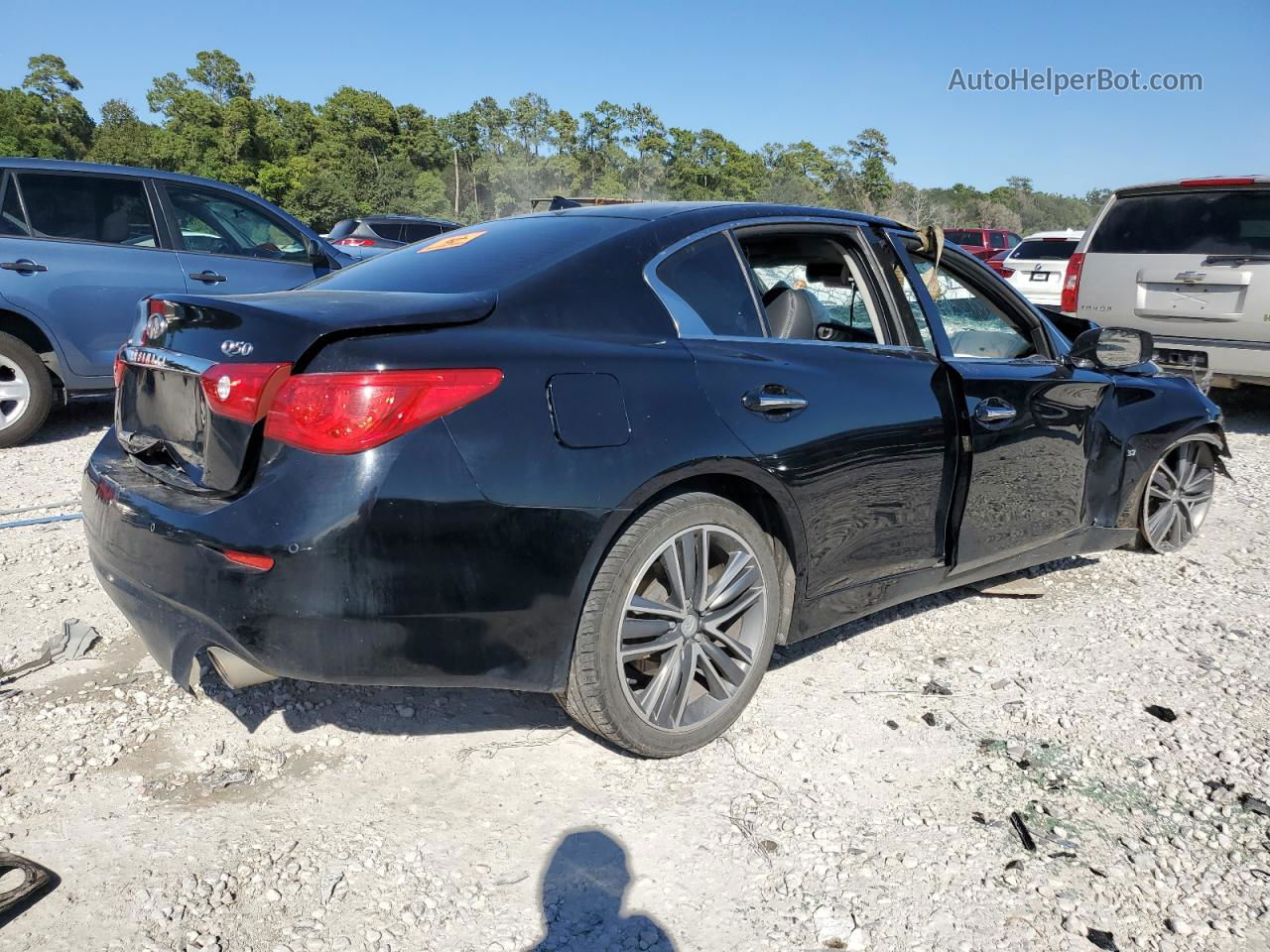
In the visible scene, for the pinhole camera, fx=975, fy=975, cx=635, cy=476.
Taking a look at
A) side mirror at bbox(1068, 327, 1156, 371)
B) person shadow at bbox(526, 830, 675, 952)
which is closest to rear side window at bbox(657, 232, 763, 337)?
person shadow at bbox(526, 830, 675, 952)

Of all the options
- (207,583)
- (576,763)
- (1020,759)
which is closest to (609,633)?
(576,763)

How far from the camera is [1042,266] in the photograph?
53.0 feet

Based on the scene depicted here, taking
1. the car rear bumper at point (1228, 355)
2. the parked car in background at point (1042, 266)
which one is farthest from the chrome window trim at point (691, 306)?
the parked car in background at point (1042, 266)

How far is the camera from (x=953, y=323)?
13.8 feet

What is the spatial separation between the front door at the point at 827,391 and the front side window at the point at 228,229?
16.4 ft

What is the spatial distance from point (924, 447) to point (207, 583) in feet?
7.37

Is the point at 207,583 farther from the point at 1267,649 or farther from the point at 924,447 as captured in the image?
the point at 1267,649

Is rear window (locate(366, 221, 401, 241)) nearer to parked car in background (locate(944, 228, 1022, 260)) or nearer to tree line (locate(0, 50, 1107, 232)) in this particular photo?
parked car in background (locate(944, 228, 1022, 260))

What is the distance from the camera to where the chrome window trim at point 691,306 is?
9.12ft

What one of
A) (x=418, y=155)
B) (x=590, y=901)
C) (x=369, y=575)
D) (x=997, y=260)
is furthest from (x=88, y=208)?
(x=418, y=155)

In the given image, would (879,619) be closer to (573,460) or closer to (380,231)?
(573,460)

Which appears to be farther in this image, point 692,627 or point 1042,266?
point 1042,266

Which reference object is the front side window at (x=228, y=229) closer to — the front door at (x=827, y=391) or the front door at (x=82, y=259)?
the front door at (x=82, y=259)

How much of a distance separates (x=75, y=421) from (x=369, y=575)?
6268 mm
